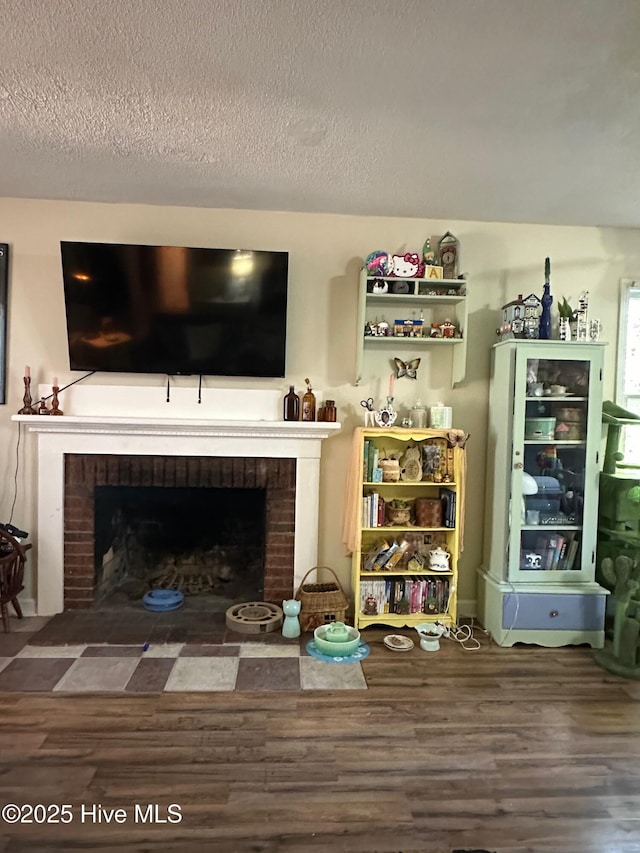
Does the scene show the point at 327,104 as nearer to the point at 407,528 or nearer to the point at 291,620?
the point at 407,528

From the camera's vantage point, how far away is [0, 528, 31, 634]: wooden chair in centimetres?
289

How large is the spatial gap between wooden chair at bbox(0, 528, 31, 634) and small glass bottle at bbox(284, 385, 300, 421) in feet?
5.14

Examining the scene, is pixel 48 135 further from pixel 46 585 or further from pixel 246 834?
pixel 246 834

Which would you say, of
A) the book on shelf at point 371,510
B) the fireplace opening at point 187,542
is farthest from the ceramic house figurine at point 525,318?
the fireplace opening at point 187,542

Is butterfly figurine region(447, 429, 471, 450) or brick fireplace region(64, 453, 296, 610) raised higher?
butterfly figurine region(447, 429, 471, 450)

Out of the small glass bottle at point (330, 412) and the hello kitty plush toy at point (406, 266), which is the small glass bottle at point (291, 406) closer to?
the small glass bottle at point (330, 412)

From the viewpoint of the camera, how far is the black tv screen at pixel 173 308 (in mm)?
3055

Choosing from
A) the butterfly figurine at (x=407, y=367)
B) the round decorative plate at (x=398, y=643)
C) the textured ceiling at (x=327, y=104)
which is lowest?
the round decorative plate at (x=398, y=643)

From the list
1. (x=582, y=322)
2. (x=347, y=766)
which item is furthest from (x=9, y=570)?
(x=582, y=322)

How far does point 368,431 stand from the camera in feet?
10.00

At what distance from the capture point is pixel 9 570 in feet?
9.64

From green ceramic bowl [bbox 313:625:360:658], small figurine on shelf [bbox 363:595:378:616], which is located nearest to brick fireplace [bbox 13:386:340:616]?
small figurine on shelf [bbox 363:595:378:616]

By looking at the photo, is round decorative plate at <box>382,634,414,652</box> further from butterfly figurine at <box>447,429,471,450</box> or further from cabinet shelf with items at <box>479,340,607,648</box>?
butterfly figurine at <box>447,429,471,450</box>

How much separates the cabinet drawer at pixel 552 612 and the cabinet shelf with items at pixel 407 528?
1.04 feet
